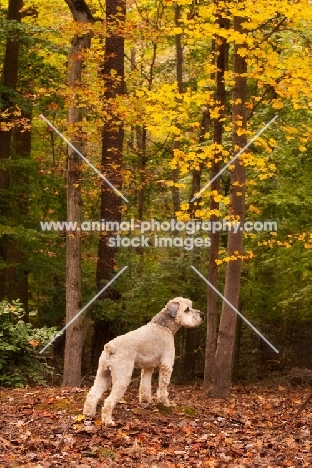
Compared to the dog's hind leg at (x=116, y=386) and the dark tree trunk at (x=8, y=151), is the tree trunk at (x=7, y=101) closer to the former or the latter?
the dark tree trunk at (x=8, y=151)

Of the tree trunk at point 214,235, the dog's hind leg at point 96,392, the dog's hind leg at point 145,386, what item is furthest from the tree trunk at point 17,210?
the dog's hind leg at point 96,392

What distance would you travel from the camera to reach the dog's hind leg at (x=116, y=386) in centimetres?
807

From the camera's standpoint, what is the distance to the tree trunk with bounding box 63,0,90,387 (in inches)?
517

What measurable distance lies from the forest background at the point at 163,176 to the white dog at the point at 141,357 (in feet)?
11.0

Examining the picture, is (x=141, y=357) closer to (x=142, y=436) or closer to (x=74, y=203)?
(x=142, y=436)

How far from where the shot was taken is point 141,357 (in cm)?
845

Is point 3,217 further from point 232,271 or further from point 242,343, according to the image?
point 242,343

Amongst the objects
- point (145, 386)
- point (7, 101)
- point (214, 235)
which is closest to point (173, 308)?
point (145, 386)

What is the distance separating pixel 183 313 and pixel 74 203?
Result: 522cm

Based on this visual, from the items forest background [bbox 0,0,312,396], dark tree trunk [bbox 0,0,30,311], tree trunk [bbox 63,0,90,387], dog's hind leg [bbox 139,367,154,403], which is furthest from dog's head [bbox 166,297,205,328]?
dark tree trunk [bbox 0,0,30,311]

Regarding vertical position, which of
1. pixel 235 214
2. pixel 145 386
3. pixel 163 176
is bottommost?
pixel 145 386

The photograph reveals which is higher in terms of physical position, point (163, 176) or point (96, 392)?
point (163, 176)

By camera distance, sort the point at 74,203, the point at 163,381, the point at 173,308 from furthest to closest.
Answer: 1. the point at 74,203
2. the point at 173,308
3. the point at 163,381

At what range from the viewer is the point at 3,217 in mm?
17156
